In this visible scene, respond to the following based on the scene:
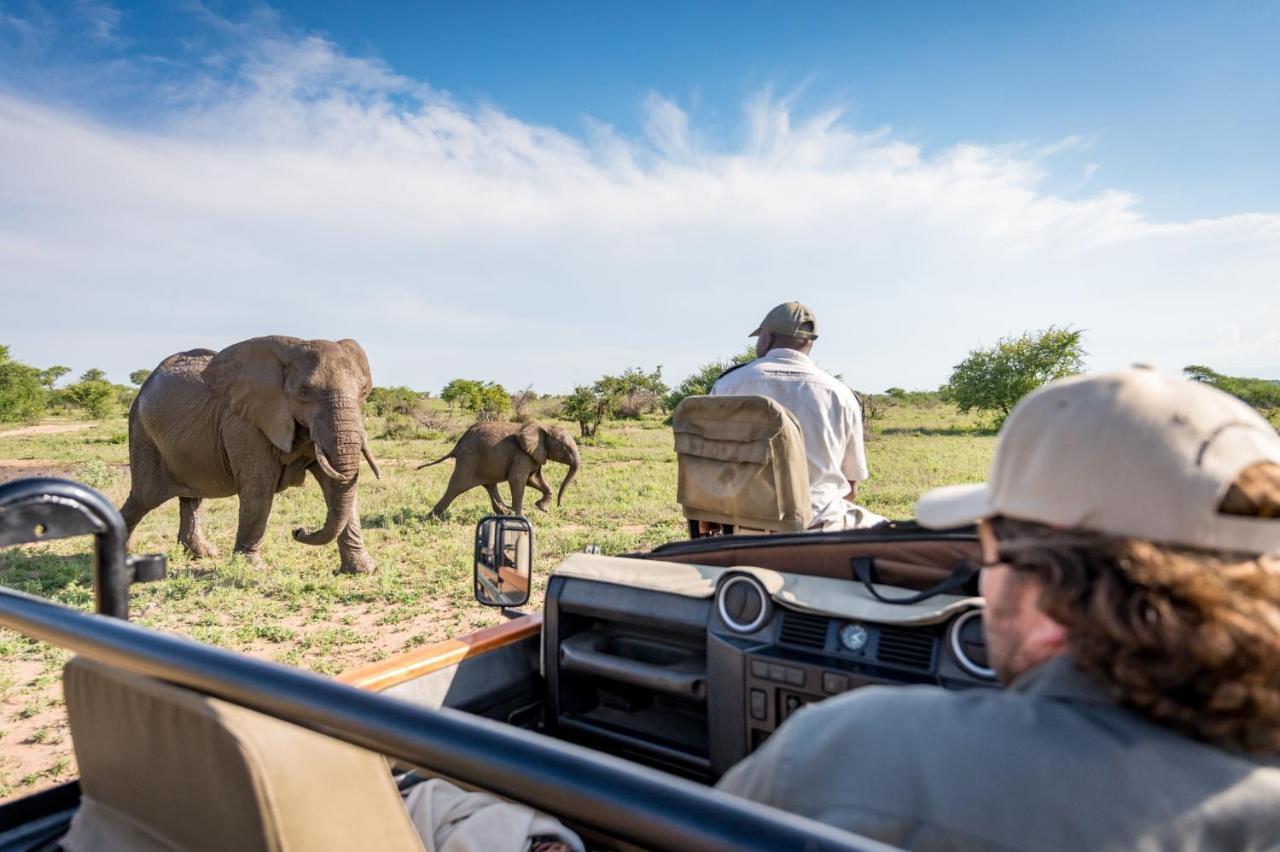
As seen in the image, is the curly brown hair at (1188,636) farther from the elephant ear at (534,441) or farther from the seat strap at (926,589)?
the elephant ear at (534,441)

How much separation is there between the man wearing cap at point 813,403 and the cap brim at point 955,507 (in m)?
2.72

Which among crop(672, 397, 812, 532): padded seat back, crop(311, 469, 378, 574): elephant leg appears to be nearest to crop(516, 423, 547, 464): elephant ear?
crop(311, 469, 378, 574): elephant leg

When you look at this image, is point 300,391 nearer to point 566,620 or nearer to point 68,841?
point 566,620

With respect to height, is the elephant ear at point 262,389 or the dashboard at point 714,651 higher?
the elephant ear at point 262,389

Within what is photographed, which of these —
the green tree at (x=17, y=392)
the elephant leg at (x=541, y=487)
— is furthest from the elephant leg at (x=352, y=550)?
the green tree at (x=17, y=392)

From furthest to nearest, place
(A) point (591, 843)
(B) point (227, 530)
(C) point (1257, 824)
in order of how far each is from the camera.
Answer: (B) point (227, 530) → (A) point (591, 843) → (C) point (1257, 824)

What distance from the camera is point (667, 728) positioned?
7.70 feet

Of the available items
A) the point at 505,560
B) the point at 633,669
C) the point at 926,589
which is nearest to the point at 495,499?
the point at 505,560

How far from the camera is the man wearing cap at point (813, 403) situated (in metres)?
4.03

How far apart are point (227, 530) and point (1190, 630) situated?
12086mm

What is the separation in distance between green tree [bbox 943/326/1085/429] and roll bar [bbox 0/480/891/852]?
3944 centimetres

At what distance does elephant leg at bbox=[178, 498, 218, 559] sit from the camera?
9.43 metres

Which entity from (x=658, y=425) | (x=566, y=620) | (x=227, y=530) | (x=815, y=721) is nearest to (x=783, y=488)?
(x=566, y=620)

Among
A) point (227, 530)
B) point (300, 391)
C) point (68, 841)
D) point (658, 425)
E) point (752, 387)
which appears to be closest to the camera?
point (68, 841)
